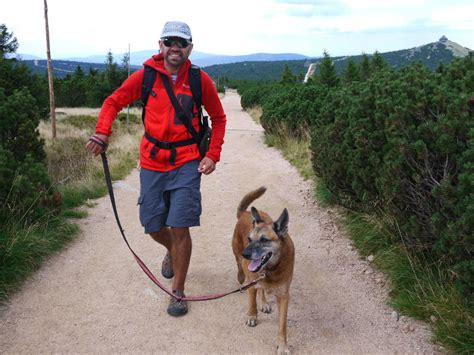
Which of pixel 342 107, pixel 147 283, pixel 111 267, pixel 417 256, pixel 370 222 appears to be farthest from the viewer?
pixel 342 107

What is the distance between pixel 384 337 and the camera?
3799mm

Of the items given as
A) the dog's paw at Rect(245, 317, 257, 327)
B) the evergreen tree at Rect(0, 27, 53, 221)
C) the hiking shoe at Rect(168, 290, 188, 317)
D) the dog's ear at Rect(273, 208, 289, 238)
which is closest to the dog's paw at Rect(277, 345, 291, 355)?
the dog's paw at Rect(245, 317, 257, 327)

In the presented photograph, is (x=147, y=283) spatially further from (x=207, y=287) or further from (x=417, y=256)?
(x=417, y=256)

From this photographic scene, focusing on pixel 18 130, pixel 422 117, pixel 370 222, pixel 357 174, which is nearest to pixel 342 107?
pixel 357 174

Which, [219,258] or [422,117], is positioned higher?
[422,117]

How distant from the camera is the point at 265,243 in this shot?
3406 mm

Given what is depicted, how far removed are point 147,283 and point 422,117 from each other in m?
3.24

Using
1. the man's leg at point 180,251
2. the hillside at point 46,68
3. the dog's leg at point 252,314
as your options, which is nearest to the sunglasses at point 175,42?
the man's leg at point 180,251

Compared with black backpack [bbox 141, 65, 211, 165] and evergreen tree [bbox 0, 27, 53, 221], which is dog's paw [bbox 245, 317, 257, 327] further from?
evergreen tree [bbox 0, 27, 53, 221]

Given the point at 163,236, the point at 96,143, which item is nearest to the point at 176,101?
the point at 96,143

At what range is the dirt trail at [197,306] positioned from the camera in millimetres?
3704

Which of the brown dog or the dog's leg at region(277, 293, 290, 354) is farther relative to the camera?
the dog's leg at region(277, 293, 290, 354)

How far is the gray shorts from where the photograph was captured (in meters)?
3.95

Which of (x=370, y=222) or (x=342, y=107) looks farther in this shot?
(x=342, y=107)
